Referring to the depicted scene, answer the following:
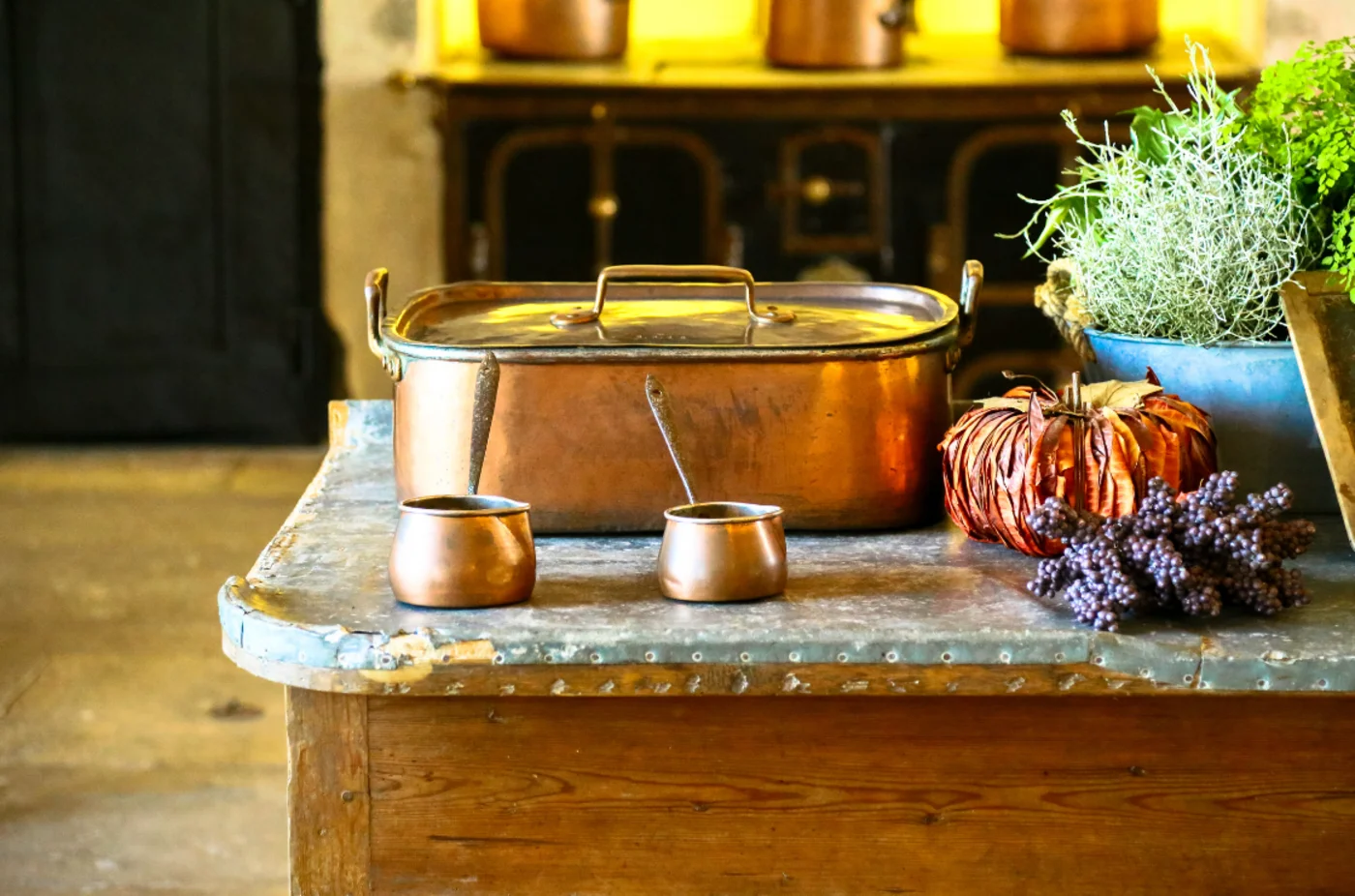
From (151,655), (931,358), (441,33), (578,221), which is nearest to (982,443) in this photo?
(931,358)

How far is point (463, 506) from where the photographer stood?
1.13 metres

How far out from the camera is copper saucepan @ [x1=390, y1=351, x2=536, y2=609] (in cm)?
107

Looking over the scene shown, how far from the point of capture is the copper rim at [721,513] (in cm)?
108

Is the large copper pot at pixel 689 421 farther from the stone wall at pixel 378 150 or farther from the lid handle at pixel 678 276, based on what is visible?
the stone wall at pixel 378 150

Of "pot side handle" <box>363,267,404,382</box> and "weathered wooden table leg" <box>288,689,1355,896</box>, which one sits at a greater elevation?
"pot side handle" <box>363,267,404,382</box>

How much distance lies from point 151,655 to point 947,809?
8.23 ft

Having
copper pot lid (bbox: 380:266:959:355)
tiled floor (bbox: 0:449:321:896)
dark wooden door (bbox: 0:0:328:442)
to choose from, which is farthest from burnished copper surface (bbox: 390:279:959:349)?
dark wooden door (bbox: 0:0:328:442)

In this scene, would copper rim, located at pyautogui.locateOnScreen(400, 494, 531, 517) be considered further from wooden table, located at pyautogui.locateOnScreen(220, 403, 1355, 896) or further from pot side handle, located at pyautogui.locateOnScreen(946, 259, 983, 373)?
pot side handle, located at pyautogui.locateOnScreen(946, 259, 983, 373)

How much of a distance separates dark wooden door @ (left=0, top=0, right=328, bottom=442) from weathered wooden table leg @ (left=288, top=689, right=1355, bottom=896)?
3.82m

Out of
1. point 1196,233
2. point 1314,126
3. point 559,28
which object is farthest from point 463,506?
point 559,28

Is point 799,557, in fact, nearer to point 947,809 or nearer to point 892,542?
point 892,542

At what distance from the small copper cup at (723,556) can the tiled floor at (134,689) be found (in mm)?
1455

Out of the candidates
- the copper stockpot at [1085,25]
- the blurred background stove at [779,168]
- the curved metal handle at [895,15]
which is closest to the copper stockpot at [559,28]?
the blurred background stove at [779,168]

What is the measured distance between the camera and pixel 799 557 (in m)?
1.24
